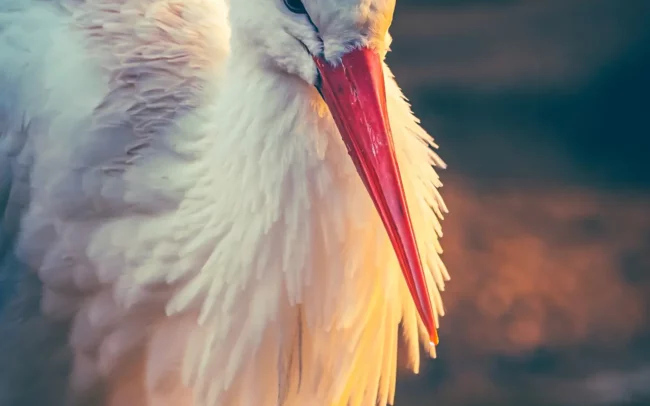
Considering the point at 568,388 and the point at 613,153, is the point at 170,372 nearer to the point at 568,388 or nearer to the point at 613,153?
the point at 568,388

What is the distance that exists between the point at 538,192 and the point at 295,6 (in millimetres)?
1630

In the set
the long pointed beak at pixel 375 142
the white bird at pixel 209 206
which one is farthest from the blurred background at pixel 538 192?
the long pointed beak at pixel 375 142

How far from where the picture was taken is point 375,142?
0.91 metres

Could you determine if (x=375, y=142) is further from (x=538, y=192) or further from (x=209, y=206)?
(x=538, y=192)

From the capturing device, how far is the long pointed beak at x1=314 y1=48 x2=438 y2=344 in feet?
2.90

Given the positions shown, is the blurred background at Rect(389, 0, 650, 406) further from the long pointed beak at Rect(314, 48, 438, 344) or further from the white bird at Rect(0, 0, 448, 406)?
the long pointed beak at Rect(314, 48, 438, 344)

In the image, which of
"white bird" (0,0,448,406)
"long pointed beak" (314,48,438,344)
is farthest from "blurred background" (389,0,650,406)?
"long pointed beak" (314,48,438,344)

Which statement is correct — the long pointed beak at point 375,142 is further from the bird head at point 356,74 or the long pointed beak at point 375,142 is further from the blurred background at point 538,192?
the blurred background at point 538,192

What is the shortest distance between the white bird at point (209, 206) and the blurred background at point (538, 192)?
0.92 meters

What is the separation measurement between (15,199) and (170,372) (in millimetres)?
313

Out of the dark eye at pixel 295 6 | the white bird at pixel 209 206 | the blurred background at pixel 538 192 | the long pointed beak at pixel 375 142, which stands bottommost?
the blurred background at pixel 538 192

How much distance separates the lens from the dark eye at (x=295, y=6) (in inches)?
36.5

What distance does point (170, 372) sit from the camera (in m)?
1.20

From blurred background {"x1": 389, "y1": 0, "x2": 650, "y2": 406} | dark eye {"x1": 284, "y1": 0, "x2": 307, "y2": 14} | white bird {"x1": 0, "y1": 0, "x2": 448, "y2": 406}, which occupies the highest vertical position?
dark eye {"x1": 284, "y1": 0, "x2": 307, "y2": 14}
